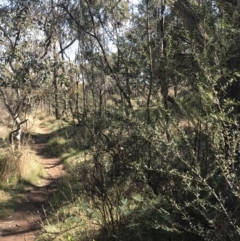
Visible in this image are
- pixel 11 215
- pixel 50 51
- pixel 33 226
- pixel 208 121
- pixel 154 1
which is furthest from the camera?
pixel 50 51

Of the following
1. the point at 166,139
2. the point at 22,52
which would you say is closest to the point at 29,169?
the point at 22,52

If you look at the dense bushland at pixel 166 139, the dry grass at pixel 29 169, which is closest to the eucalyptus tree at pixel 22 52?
the dry grass at pixel 29 169

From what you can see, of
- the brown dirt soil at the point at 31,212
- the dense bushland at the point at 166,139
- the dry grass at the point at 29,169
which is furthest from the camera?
the dry grass at the point at 29,169

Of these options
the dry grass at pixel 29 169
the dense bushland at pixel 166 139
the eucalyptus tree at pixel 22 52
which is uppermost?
the eucalyptus tree at pixel 22 52

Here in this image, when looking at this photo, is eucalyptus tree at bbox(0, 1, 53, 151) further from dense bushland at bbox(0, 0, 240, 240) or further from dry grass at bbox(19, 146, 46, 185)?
dense bushland at bbox(0, 0, 240, 240)

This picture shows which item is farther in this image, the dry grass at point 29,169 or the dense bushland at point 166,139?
the dry grass at point 29,169

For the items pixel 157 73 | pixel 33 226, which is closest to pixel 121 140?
pixel 157 73

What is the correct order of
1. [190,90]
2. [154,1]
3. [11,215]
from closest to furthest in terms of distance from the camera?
[190,90] < [154,1] < [11,215]

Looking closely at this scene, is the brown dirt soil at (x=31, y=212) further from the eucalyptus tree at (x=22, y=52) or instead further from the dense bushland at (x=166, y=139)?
the eucalyptus tree at (x=22, y=52)

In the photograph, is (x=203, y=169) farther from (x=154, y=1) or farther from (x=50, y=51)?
(x=50, y=51)

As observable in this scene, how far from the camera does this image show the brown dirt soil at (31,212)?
6164mm

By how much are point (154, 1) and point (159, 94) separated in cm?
125

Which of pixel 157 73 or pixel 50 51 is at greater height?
pixel 50 51

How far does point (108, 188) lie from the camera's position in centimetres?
478
